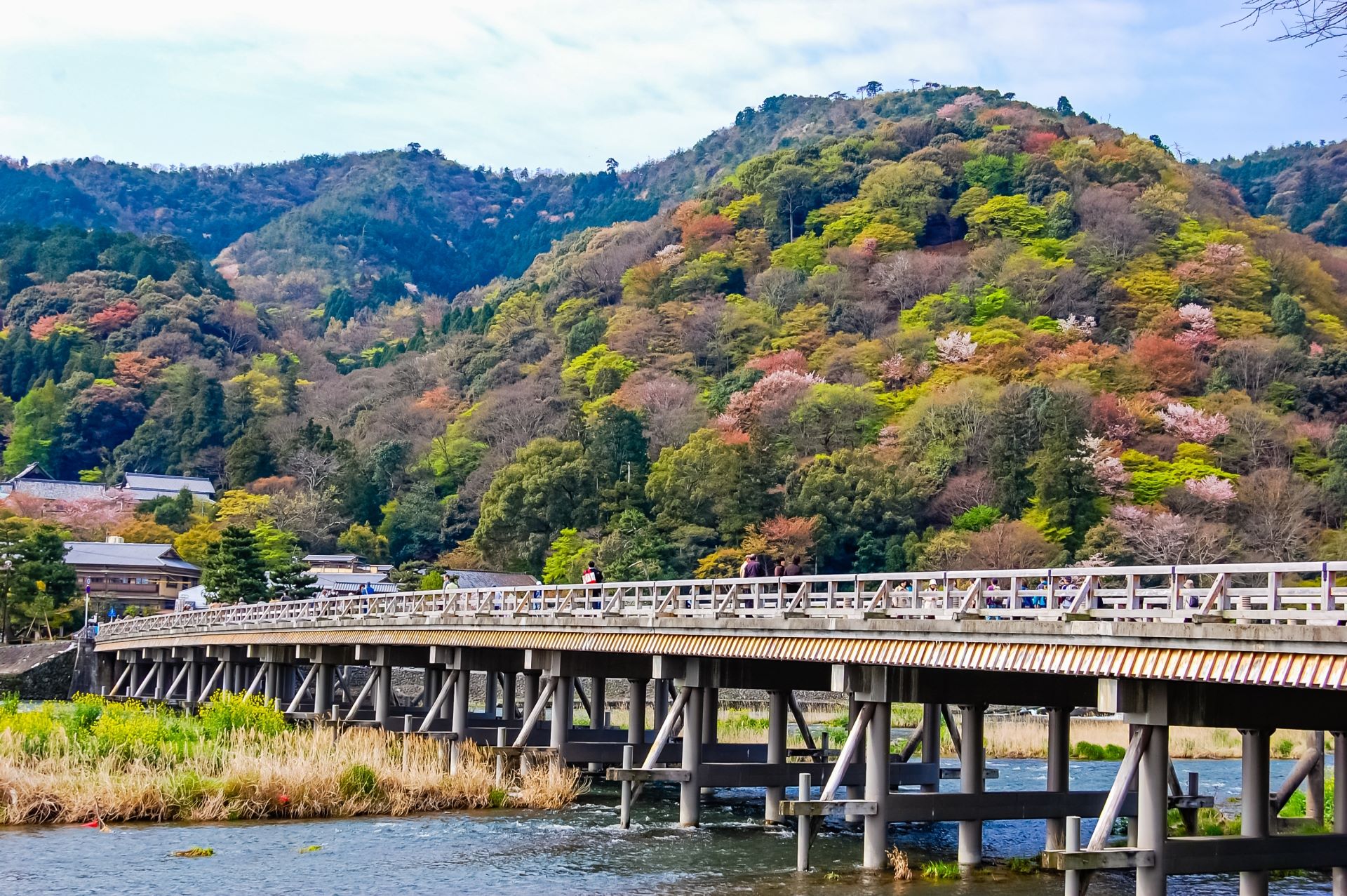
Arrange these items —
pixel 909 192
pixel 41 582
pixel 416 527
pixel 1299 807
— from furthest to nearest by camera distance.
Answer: pixel 909 192 < pixel 416 527 < pixel 41 582 < pixel 1299 807

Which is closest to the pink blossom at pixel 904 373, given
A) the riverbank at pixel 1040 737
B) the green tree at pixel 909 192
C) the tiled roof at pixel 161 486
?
the green tree at pixel 909 192

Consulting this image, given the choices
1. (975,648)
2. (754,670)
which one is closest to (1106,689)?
(975,648)

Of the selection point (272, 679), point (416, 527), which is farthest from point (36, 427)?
point (272, 679)

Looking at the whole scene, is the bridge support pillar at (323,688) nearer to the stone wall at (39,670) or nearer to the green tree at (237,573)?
the stone wall at (39,670)

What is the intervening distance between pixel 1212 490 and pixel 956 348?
2255 centimetres

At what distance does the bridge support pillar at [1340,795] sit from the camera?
804 inches

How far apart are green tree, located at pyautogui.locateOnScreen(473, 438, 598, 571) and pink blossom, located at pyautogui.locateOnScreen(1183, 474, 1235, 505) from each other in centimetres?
3186

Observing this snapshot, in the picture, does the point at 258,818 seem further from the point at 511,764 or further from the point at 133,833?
the point at 511,764

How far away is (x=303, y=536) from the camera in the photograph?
103812 mm

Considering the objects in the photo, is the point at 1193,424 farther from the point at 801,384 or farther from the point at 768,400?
the point at 768,400

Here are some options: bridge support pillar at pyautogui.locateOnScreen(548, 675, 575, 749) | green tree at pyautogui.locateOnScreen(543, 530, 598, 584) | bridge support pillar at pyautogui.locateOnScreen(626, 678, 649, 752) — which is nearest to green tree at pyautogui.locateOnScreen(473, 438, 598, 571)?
green tree at pyautogui.locateOnScreen(543, 530, 598, 584)

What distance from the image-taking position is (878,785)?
80.8 feet

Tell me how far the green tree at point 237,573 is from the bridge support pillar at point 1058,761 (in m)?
54.3

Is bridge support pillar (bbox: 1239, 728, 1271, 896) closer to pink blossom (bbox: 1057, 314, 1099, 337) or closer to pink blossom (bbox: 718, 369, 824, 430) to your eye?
pink blossom (bbox: 718, 369, 824, 430)
